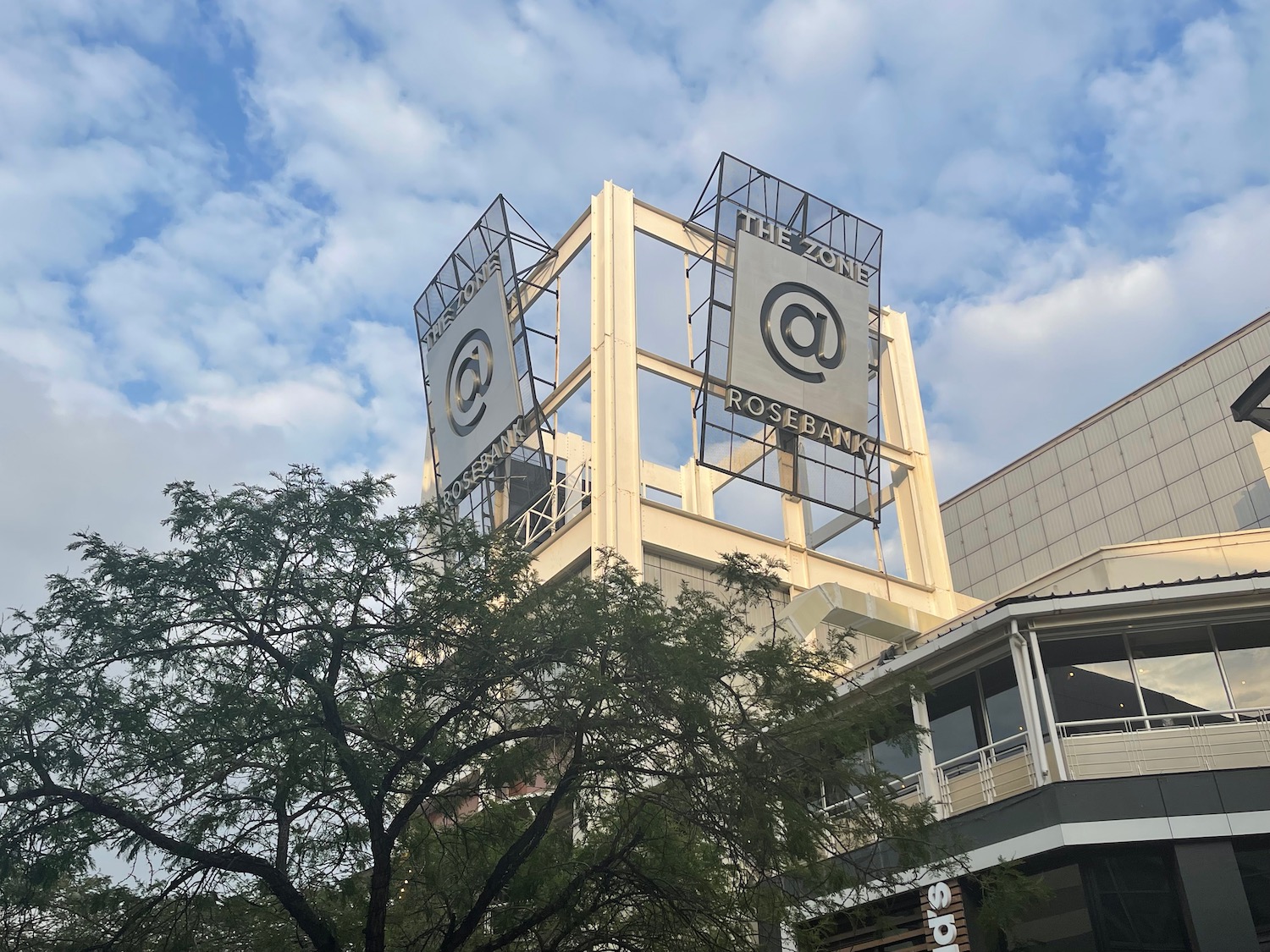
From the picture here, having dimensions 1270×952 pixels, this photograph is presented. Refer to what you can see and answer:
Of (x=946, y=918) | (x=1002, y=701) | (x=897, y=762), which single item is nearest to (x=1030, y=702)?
(x=1002, y=701)

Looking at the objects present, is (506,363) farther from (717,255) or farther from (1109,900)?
(1109,900)

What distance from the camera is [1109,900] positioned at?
1728 cm

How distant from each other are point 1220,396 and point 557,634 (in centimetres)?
3726

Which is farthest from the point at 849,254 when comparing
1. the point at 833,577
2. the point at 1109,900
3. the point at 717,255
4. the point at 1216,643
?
the point at 1109,900

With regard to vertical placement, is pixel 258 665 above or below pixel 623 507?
below

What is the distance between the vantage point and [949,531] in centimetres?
5553

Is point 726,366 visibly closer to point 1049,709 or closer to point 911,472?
point 911,472

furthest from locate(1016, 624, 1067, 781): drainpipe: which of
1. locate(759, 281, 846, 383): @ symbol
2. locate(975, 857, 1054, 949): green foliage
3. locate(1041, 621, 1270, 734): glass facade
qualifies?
locate(759, 281, 846, 383): @ symbol

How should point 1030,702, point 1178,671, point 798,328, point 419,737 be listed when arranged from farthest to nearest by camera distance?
1. point 798,328
2. point 1178,671
3. point 1030,702
4. point 419,737

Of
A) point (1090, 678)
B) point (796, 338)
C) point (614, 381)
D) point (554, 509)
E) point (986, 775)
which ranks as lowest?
point (986, 775)

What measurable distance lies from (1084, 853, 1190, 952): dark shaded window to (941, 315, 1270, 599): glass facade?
1074 inches

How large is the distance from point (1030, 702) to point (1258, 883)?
12.0 ft

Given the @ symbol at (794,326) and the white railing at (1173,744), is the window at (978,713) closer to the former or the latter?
the white railing at (1173,744)

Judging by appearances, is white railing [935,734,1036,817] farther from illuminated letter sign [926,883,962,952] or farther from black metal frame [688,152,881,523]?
black metal frame [688,152,881,523]
